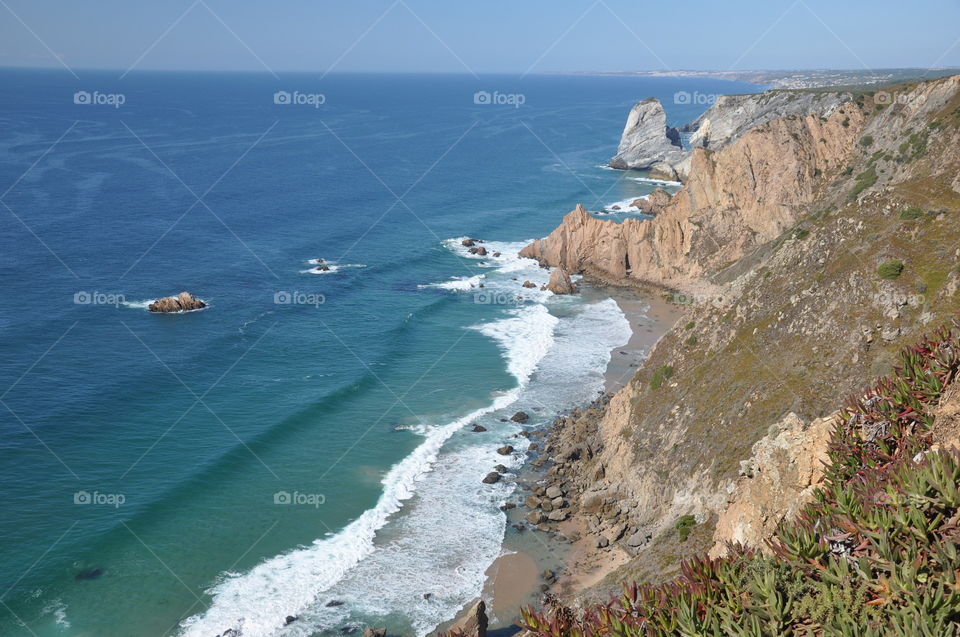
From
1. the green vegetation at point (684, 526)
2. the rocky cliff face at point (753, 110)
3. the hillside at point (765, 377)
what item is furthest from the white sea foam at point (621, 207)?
the green vegetation at point (684, 526)

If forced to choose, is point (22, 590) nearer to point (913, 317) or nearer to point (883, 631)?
point (883, 631)

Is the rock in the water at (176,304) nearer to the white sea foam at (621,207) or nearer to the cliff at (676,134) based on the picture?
the white sea foam at (621,207)

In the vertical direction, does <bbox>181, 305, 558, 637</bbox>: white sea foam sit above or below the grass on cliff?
below

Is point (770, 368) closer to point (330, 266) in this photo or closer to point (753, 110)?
point (330, 266)

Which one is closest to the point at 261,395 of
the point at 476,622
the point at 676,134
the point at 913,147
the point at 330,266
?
the point at 476,622

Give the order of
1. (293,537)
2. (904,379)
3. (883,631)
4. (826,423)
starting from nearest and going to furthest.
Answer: (883,631), (904,379), (826,423), (293,537)

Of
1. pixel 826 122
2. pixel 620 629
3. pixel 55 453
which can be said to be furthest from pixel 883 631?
pixel 826 122

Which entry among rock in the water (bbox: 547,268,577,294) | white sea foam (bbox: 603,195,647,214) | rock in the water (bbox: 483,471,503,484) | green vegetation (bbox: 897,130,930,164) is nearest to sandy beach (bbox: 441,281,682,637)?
rock in the water (bbox: 483,471,503,484)

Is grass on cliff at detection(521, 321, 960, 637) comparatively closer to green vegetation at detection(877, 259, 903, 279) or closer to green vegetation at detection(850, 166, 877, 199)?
green vegetation at detection(877, 259, 903, 279)
